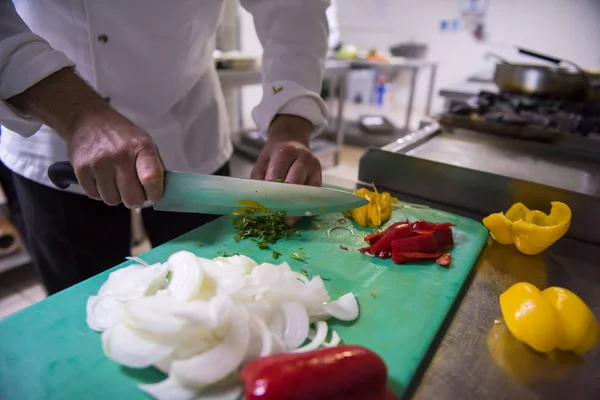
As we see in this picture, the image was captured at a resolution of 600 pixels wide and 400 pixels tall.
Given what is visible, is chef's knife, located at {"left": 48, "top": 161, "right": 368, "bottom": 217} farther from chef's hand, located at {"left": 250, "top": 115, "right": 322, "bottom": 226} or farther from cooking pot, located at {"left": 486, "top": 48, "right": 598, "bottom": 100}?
cooking pot, located at {"left": 486, "top": 48, "right": 598, "bottom": 100}

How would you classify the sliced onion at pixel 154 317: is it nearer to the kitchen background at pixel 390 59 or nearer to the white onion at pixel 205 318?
the white onion at pixel 205 318

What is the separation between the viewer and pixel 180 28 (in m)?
1.03

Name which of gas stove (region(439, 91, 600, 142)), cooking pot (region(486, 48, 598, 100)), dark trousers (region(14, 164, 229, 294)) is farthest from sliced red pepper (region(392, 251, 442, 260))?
cooking pot (region(486, 48, 598, 100))

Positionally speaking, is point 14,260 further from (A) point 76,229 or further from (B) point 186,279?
(B) point 186,279

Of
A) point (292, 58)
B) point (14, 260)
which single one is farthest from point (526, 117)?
point (14, 260)

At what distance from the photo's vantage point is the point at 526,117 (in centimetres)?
160

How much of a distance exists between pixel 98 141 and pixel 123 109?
35 cm

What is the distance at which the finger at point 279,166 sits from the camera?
104cm

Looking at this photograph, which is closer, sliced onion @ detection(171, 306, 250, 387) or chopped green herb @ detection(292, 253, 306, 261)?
sliced onion @ detection(171, 306, 250, 387)

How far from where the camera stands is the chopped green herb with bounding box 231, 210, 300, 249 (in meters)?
0.96

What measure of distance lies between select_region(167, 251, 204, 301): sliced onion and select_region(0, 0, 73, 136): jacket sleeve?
1.49ft

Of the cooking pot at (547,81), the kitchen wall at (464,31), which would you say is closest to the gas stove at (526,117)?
the cooking pot at (547,81)

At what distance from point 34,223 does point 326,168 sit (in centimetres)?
300

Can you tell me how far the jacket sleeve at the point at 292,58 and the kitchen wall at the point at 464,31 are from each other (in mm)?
3051
